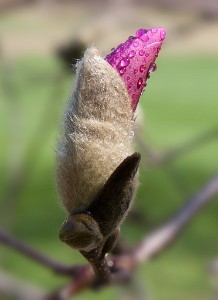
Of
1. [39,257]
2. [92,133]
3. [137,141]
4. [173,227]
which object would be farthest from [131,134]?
[137,141]

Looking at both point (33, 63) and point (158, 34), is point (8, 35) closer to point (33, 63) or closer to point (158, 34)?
point (33, 63)

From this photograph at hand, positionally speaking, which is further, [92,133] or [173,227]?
[173,227]

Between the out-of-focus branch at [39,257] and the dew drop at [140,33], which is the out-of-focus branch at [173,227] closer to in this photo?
the out-of-focus branch at [39,257]

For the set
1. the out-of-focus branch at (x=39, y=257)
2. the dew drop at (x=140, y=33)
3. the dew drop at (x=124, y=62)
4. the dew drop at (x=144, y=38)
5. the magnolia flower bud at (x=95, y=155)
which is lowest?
the magnolia flower bud at (x=95, y=155)

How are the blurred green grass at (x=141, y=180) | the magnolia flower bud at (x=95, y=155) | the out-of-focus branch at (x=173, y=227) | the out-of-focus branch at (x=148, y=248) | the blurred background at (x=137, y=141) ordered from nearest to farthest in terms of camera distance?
the magnolia flower bud at (x=95, y=155) → the out-of-focus branch at (x=148, y=248) → the out-of-focus branch at (x=173, y=227) → the blurred background at (x=137, y=141) → the blurred green grass at (x=141, y=180)

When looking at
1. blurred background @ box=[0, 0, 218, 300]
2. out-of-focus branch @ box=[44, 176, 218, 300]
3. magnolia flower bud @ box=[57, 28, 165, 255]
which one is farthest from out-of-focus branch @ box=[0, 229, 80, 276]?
magnolia flower bud @ box=[57, 28, 165, 255]

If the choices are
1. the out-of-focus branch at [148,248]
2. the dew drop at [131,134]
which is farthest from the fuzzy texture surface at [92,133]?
the out-of-focus branch at [148,248]

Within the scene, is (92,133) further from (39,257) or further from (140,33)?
(39,257)
